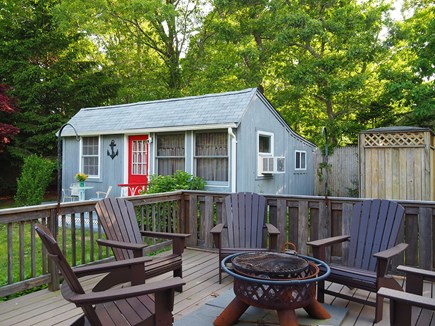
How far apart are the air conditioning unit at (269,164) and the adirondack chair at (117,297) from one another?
671 centimetres

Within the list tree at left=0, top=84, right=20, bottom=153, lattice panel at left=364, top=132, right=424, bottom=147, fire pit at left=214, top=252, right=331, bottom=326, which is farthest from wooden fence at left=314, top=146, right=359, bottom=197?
tree at left=0, top=84, right=20, bottom=153

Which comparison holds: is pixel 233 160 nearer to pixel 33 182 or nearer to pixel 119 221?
pixel 119 221

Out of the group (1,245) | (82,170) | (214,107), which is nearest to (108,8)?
(82,170)

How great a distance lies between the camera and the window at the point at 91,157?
10492mm

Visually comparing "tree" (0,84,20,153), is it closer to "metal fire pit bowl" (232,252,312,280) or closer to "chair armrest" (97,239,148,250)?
"chair armrest" (97,239,148,250)

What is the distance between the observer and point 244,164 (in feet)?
27.1

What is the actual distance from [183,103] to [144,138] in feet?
4.80

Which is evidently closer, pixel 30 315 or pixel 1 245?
pixel 30 315

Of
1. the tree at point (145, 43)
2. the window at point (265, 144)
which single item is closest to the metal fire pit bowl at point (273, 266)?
the window at point (265, 144)

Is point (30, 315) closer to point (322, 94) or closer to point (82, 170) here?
point (82, 170)

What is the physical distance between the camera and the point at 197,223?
538 centimetres

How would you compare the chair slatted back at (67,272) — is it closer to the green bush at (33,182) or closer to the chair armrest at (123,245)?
the chair armrest at (123,245)

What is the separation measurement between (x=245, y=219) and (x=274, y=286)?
70.6 inches

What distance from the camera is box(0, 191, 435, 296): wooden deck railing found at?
3.32m
